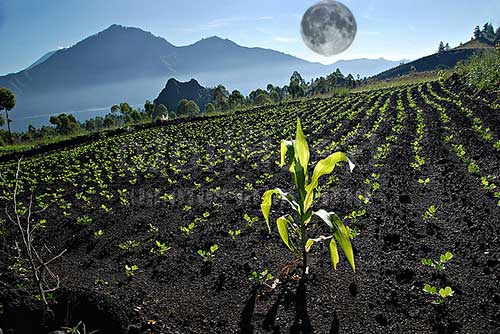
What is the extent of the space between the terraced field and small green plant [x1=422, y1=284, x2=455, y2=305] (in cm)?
6

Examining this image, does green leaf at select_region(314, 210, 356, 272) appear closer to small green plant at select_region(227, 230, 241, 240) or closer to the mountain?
small green plant at select_region(227, 230, 241, 240)

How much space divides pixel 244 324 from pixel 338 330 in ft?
2.46

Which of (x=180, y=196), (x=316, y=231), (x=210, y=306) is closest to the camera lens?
(x=210, y=306)

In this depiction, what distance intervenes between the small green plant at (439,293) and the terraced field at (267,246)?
0.20ft

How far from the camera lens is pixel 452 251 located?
124 inches

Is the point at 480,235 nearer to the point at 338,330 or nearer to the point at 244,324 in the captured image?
the point at 338,330

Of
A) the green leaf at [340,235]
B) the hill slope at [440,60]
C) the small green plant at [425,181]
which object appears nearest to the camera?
the green leaf at [340,235]

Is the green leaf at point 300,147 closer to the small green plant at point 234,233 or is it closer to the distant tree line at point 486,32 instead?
the small green plant at point 234,233

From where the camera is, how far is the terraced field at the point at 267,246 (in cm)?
249

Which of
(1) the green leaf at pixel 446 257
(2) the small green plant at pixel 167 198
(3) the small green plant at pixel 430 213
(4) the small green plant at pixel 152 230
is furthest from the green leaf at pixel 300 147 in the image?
(2) the small green plant at pixel 167 198

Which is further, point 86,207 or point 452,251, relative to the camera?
point 86,207

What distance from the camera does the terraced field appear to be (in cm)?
249

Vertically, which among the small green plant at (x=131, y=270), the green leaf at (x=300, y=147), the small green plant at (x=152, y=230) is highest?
the green leaf at (x=300, y=147)

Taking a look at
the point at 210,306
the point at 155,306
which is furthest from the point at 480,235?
the point at 155,306
